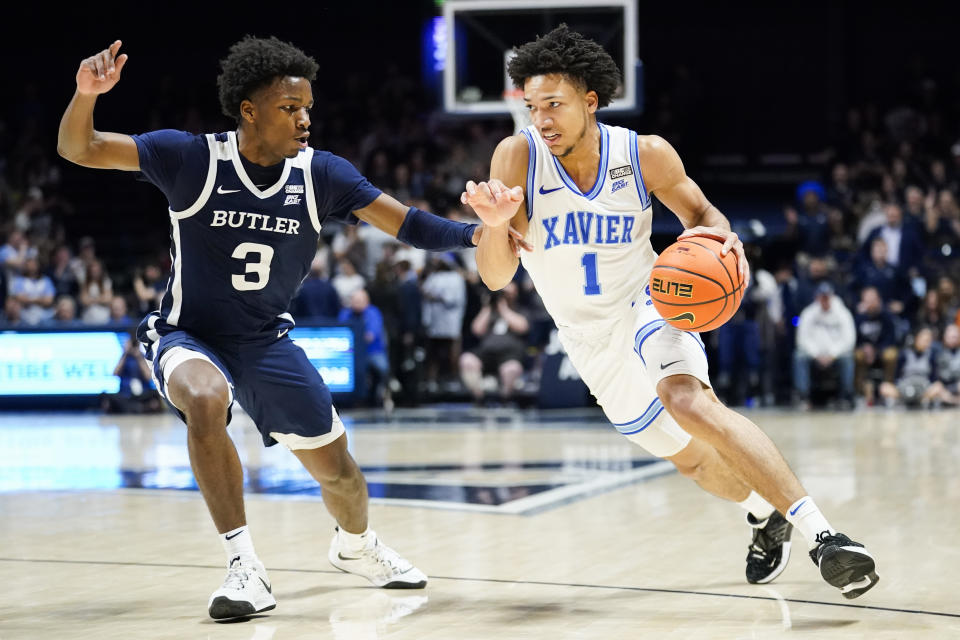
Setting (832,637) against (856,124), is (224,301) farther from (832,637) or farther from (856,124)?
(856,124)

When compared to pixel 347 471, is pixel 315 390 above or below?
above

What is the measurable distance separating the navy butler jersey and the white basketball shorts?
1189 mm

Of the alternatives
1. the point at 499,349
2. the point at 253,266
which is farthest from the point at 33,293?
the point at 253,266

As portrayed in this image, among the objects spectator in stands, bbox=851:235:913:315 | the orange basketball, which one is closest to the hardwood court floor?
the orange basketball

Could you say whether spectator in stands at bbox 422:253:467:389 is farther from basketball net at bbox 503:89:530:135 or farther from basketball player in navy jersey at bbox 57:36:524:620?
basketball player in navy jersey at bbox 57:36:524:620

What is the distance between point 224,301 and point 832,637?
8.30ft

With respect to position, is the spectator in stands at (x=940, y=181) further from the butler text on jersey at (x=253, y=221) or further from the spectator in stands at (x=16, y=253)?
the butler text on jersey at (x=253, y=221)

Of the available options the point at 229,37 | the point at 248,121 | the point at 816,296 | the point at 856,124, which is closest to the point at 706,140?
the point at 856,124

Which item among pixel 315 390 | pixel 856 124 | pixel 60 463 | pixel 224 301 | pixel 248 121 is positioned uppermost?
pixel 856 124

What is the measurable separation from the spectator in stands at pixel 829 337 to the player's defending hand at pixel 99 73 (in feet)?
33.5

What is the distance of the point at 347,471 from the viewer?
4.84 metres

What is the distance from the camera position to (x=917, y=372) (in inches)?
523

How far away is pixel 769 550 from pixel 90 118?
3.10m

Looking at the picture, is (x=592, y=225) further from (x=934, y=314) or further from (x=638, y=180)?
(x=934, y=314)
